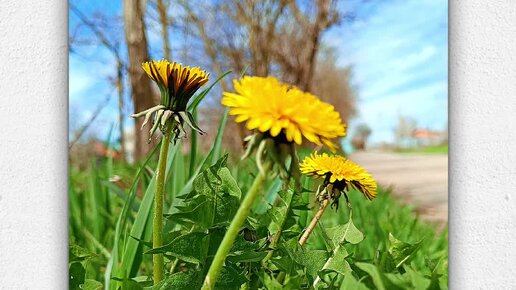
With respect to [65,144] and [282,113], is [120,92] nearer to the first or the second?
[65,144]

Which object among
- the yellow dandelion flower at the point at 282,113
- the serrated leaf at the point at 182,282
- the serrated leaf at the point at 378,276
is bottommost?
the serrated leaf at the point at 182,282

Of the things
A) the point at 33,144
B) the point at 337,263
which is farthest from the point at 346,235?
the point at 33,144

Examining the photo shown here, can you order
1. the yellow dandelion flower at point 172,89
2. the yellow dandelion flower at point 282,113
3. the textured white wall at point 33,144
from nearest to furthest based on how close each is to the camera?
the yellow dandelion flower at point 282,113
the yellow dandelion flower at point 172,89
the textured white wall at point 33,144

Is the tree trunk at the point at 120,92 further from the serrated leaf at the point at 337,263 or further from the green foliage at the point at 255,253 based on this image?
the serrated leaf at the point at 337,263

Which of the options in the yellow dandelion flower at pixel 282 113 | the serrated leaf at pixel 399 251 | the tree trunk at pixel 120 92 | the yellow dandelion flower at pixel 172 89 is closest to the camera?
the yellow dandelion flower at pixel 282 113

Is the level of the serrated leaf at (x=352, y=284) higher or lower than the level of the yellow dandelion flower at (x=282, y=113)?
lower

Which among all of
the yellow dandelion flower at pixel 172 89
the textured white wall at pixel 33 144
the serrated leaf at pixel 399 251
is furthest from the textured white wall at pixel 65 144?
the yellow dandelion flower at pixel 172 89

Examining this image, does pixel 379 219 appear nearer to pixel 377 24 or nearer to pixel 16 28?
pixel 377 24
